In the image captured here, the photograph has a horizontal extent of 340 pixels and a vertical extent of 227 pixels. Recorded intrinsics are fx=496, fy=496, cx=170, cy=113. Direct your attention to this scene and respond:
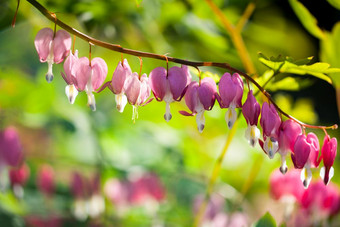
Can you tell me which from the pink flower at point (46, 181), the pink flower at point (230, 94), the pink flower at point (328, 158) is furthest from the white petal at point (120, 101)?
the pink flower at point (46, 181)

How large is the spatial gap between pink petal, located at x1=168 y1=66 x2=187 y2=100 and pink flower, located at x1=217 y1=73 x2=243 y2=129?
4cm

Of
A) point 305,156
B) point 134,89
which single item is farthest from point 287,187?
point 134,89

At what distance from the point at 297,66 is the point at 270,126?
8cm

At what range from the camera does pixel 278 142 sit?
0.59 m

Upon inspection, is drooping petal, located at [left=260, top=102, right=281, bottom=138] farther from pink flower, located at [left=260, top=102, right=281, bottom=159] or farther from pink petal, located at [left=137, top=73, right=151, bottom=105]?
pink petal, located at [left=137, top=73, right=151, bottom=105]

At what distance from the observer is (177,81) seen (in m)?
0.57

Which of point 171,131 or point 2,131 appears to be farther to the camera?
point 171,131

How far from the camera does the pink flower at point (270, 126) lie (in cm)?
56

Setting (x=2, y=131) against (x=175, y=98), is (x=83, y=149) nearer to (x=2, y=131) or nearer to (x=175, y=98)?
(x=2, y=131)

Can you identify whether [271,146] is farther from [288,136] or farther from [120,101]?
[120,101]

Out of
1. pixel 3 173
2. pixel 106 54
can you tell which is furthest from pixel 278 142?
pixel 106 54

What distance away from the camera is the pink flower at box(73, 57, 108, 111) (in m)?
0.56

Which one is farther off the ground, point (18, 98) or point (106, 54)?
point (106, 54)

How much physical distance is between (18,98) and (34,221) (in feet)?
0.96
